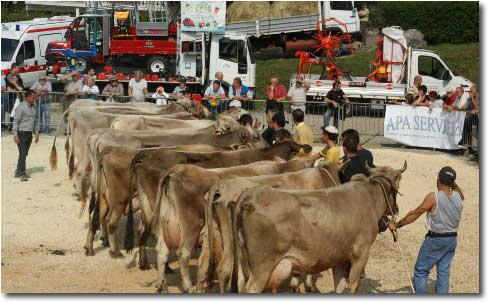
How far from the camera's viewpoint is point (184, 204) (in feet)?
29.0

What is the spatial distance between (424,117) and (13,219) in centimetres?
1062

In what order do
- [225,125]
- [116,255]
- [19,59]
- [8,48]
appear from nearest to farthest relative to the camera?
1. [116,255]
2. [225,125]
3. [8,48]
4. [19,59]

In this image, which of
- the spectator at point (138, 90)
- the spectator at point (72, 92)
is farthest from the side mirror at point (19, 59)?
the spectator at point (138, 90)

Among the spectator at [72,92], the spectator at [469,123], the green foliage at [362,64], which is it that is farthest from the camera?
the green foliage at [362,64]

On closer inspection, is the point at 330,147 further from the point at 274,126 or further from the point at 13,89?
the point at 13,89

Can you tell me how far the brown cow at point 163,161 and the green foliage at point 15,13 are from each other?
2651 centimetres

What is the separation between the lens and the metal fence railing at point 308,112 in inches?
758

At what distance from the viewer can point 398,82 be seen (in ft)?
80.0

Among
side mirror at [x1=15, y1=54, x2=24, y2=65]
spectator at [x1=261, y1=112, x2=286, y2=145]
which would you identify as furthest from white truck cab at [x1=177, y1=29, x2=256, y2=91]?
spectator at [x1=261, y1=112, x2=286, y2=145]

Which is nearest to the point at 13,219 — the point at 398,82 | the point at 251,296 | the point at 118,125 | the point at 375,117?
the point at 118,125

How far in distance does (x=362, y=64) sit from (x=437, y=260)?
21.2 m

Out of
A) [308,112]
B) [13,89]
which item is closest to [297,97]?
[308,112]

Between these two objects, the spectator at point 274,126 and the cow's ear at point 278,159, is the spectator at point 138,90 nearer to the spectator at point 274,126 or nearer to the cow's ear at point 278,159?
the spectator at point 274,126

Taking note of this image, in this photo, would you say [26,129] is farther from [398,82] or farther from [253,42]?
[253,42]
